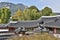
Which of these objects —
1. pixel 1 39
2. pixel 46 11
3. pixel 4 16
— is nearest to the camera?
pixel 1 39

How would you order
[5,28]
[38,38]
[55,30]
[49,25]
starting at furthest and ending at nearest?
[5,28]
[49,25]
[55,30]
[38,38]

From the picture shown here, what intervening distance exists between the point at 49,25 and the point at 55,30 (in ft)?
5.45

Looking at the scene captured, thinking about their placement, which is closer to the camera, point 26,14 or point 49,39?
point 49,39

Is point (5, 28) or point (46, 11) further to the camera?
point (46, 11)

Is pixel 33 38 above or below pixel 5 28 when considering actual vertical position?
above

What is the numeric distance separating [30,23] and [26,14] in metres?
13.0

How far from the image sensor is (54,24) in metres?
22.6

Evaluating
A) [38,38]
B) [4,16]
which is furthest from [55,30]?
[4,16]

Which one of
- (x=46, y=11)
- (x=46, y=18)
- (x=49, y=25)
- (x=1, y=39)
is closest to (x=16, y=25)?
(x=46, y=18)

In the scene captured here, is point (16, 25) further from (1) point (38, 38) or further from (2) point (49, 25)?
(1) point (38, 38)

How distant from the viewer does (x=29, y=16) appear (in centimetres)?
4172

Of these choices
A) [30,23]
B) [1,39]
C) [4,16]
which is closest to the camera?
[1,39]

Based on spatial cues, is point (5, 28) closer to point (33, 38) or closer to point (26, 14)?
point (26, 14)

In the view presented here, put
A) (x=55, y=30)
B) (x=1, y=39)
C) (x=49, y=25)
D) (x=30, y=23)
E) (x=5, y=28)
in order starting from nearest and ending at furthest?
(x=1, y=39) → (x=55, y=30) → (x=49, y=25) → (x=30, y=23) → (x=5, y=28)
